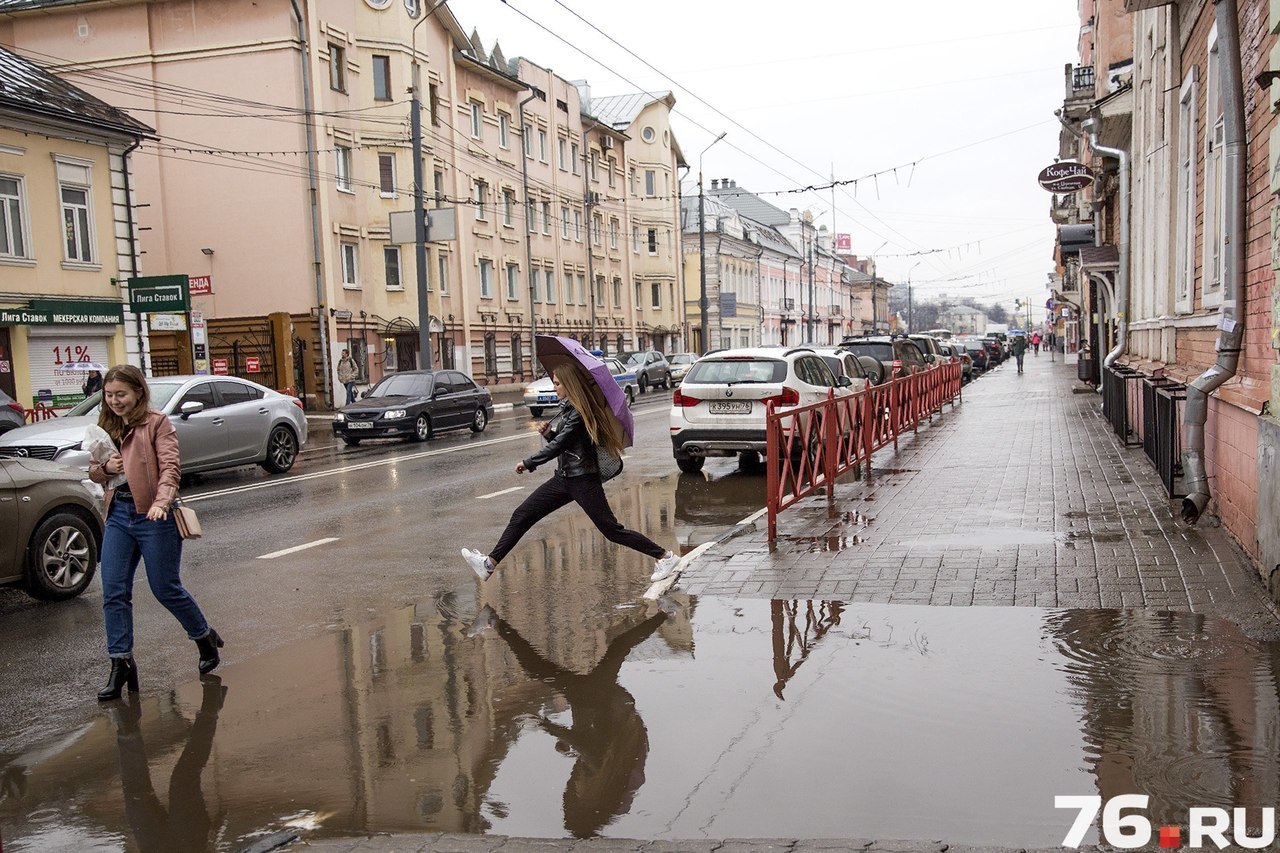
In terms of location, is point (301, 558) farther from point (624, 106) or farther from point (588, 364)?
point (624, 106)

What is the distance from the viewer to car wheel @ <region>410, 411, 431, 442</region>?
21.7 meters

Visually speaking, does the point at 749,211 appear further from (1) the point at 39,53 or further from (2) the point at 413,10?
(1) the point at 39,53

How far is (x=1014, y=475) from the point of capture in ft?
40.6

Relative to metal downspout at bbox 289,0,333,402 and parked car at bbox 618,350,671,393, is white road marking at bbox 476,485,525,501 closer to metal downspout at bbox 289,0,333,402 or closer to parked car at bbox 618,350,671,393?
metal downspout at bbox 289,0,333,402

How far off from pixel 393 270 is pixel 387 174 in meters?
3.15

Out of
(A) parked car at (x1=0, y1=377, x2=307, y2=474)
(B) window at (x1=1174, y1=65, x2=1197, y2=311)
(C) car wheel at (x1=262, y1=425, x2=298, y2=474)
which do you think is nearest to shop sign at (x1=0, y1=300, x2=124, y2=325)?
(A) parked car at (x1=0, y1=377, x2=307, y2=474)

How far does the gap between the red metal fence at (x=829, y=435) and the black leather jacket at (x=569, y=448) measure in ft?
6.17

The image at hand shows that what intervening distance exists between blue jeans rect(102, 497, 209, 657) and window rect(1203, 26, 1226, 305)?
9189mm

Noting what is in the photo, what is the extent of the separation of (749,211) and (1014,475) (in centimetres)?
7592

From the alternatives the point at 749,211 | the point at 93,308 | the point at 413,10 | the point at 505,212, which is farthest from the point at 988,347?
the point at 93,308

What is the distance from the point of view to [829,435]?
11.1 meters

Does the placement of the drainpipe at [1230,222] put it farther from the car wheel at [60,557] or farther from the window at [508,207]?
the window at [508,207]

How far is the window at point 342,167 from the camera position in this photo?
33656mm

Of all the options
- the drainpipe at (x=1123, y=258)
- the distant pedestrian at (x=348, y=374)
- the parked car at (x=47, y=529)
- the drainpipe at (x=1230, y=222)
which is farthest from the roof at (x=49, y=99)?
the drainpipe at (x=1230, y=222)
